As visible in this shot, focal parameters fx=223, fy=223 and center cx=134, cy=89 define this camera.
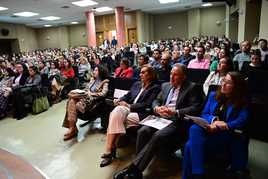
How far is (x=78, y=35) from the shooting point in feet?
63.1

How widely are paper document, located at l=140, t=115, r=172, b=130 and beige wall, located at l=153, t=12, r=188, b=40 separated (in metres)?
14.5

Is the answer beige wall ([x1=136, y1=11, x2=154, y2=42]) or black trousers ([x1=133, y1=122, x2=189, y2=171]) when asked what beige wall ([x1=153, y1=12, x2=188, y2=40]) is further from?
black trousers ([x1=133, y1=122, x2=189, y2=171])

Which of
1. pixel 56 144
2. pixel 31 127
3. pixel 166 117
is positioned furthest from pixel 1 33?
pixel 166 117

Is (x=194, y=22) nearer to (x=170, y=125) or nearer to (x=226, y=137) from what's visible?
(x=170, y=125)

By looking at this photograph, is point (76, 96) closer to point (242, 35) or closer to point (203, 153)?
point (203, 153)

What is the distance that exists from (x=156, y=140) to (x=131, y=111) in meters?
0.67

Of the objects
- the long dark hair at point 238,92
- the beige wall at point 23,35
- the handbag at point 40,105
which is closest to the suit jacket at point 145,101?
the long dark hair at point 238,92

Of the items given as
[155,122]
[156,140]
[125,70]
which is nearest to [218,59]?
[125,70]

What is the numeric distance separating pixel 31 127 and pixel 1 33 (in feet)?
46.6

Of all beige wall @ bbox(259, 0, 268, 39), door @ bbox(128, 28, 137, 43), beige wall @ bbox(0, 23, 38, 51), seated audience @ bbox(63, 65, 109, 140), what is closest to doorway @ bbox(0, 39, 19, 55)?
beige wall @ bbox(0, 23, 38, 51)

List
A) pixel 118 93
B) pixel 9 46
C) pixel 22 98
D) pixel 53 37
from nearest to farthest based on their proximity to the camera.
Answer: pixel 118 93
pixel 22 98
pixel 9 46
pixel 53 37

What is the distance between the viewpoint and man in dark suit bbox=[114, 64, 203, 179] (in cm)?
201

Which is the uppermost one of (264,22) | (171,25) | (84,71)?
(171,25)

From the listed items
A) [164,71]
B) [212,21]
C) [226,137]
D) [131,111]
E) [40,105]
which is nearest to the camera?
[226,137]
